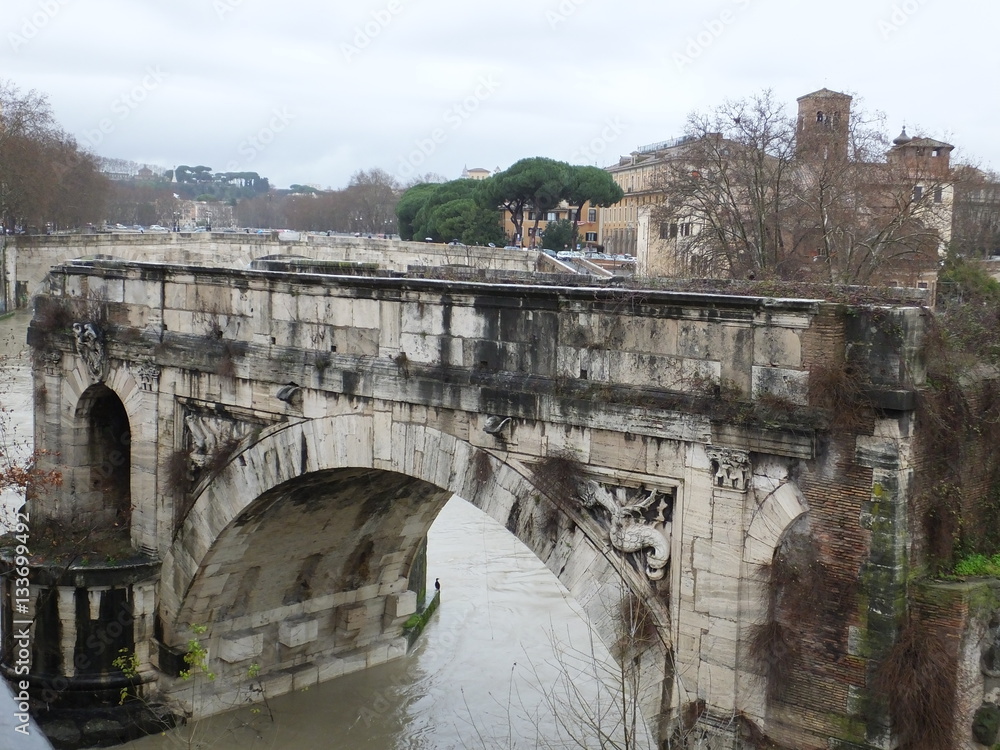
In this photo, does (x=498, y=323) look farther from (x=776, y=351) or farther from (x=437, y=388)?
(x=776, y=351)

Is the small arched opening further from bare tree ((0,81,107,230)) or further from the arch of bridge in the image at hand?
bare tree ((0,81,107,230))

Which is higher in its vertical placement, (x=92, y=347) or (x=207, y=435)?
(x=92, y=347)

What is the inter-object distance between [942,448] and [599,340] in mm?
2538

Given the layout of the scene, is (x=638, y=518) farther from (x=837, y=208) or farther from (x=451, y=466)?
(x=837, y=208)

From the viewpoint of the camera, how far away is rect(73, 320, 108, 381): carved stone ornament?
1298 cm

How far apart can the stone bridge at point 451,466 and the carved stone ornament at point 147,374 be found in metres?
0.02

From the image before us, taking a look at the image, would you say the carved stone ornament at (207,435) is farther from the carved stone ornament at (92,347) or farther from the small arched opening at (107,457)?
the small arched opening at (107,457)

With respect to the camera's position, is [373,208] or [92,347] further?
[373,208]

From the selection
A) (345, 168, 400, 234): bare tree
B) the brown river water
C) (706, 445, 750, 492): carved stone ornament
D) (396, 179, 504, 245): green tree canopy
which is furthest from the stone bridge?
(345, 168, 400, 234): bare tree

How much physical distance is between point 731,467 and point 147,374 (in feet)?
23.8

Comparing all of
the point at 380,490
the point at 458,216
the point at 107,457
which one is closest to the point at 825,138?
the point at 380,490

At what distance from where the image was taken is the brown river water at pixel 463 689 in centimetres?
1355

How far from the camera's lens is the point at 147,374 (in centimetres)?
1251

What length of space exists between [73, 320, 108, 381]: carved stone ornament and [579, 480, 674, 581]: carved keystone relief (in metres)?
6.87
